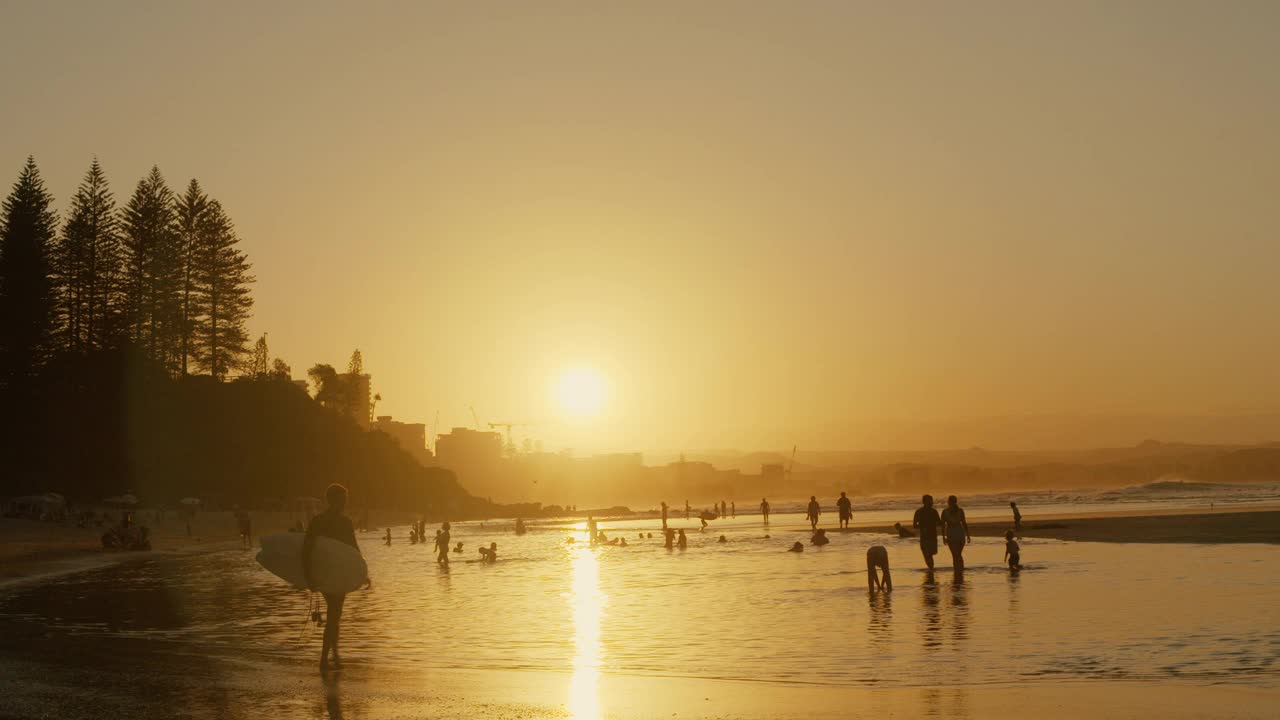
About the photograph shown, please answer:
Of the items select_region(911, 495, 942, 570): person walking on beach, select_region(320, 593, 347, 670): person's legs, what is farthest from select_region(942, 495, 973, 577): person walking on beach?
select_region(320, 593, 347, 670): person's legs

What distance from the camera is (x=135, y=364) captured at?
90.1 m

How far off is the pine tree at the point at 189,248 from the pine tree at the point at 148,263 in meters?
3.13

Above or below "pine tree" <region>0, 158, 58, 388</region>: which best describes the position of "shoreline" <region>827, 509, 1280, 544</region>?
below

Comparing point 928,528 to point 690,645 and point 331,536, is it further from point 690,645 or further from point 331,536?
point 331,536

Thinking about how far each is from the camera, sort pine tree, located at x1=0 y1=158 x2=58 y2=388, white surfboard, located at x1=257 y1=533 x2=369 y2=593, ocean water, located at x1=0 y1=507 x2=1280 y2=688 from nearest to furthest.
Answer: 1. white surfboard, located at x1=257 y1=533 x2=369 y2=593
2. ocean water, located at x1=0 y1=507 x2=1280 y2=688
3. pine tree, located at x1=0 y1=158 x2=58 y2=388

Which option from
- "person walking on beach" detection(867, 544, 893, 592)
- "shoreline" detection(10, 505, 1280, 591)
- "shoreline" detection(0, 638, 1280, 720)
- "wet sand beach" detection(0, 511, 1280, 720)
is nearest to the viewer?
"shoreline" detection(0, 638, 1280, 720)

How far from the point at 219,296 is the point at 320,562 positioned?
96245 millimetres

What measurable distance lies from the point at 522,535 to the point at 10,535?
1462 inches

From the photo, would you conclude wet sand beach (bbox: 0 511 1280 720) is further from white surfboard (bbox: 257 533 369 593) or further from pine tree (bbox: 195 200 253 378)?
A: pine tree (bbox: 195 200 253 378)

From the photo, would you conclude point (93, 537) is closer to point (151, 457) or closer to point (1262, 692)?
point (151, 457)

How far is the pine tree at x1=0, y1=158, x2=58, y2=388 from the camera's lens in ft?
267

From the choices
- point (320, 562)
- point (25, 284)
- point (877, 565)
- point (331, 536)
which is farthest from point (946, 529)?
point (25, 284)

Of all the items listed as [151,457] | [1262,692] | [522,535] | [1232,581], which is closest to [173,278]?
[151,457]

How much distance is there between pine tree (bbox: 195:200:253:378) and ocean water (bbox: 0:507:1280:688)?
223 feet
